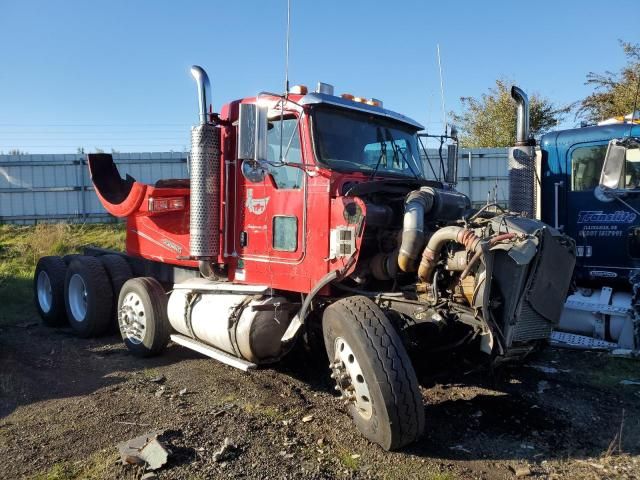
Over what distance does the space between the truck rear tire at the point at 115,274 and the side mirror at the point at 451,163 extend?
458cm

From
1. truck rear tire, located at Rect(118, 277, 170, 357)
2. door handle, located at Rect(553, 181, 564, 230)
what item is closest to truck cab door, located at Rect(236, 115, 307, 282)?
truck rear tire, located at Rect(118, 277, 170, 357)

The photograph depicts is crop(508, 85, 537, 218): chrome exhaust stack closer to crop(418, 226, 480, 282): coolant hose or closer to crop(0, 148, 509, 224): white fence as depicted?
crop(418, 226, 480, 282): coolant hose

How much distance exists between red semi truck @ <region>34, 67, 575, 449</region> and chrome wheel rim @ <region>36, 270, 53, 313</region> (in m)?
2.30

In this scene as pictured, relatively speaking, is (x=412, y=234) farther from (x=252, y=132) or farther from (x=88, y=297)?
(x=88, y=297)

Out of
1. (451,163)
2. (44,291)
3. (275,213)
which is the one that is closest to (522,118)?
(451,163)

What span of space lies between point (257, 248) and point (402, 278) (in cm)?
163

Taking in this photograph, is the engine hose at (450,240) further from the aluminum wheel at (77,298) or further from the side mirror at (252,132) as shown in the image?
the aluminum wheel at (77,298)

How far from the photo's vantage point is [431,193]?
4.72m

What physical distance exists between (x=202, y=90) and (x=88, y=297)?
139 inches

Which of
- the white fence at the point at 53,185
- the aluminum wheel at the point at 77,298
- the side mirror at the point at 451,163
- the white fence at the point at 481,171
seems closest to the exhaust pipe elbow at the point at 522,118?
the side mirror at the point at 451,163

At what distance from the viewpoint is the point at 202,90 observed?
19.5 ft

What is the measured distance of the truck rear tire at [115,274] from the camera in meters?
7.88

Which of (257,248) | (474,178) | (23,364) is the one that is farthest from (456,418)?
(474,178)

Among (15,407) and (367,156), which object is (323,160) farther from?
(15,407)
